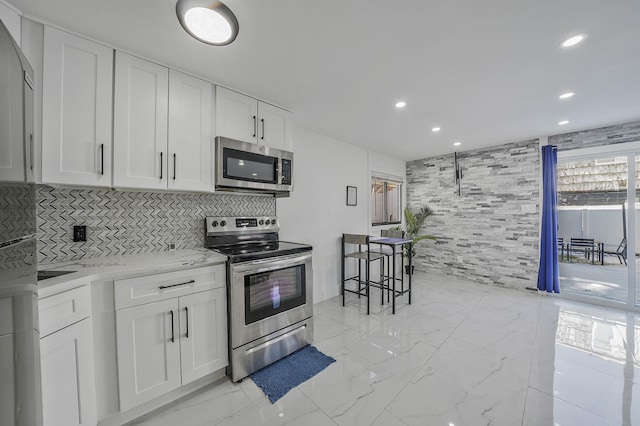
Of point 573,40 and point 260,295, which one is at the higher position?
point 573,40

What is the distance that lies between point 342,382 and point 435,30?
2.55m

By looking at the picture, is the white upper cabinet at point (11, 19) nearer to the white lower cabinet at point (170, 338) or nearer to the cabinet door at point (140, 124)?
the cabinet door at point (140, 124)

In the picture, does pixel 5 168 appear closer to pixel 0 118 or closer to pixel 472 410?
pixel 0 118

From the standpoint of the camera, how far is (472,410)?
63.1 inches

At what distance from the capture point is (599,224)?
3.52m

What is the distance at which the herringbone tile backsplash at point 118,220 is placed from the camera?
165 cm

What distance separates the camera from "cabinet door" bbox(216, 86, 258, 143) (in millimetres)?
2100

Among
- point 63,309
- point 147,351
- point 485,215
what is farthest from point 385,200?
point 63,309

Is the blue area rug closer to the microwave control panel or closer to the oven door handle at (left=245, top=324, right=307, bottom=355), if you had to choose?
the oven door handle at (left=245, top=324, right=307, bottom=355)

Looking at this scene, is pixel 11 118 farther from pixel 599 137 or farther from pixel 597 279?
pixel 597 279

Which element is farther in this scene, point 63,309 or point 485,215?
point 485,215

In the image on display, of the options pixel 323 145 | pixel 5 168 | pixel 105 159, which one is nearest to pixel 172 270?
pixel 105 159

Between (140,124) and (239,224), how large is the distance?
117cm

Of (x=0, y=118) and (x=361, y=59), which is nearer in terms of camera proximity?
(x=0, y=118)
